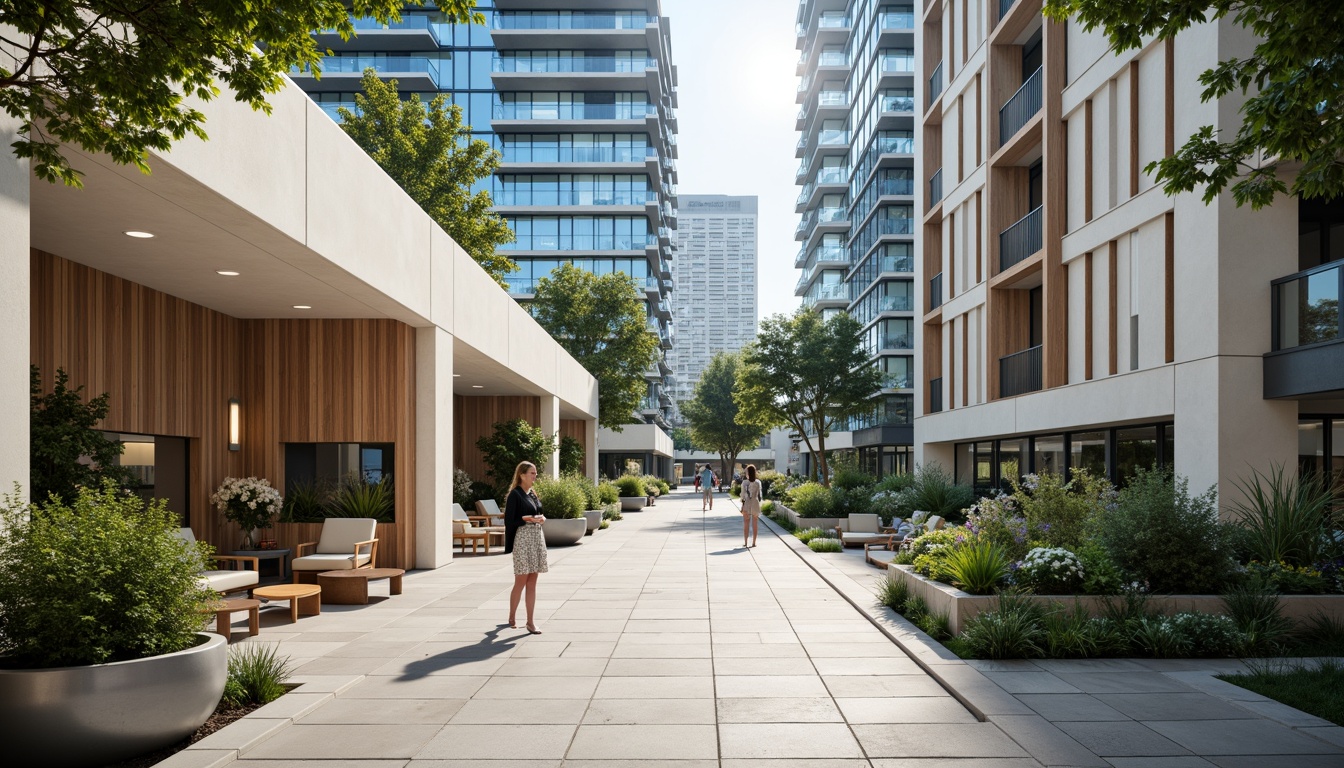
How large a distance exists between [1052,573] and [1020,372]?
1409 cm

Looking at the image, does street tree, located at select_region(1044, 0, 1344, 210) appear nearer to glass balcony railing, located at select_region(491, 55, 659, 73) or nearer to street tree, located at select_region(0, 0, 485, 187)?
street tree, located at select_region(0, 0, 485, 187)

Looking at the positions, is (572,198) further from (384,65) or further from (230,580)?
(230,580)

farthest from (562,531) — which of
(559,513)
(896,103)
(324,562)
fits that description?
(896,103)

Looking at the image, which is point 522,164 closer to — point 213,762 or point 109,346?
point 109,346

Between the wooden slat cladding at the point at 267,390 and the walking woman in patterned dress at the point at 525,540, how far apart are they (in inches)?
206

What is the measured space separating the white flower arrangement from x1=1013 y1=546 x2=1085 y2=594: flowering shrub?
1011 cm

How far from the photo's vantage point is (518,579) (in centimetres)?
959

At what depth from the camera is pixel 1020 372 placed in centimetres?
2217

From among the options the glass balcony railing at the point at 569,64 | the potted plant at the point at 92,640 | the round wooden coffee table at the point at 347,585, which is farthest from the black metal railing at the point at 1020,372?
the glass balcony railing at the point at 569,64

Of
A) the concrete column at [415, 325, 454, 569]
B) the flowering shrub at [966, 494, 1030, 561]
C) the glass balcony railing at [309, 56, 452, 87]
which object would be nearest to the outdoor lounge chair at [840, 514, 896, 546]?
the flowering shrub at [966, 494, 1030, 561]

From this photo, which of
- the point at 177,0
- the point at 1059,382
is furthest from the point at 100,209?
the point at 1059,382

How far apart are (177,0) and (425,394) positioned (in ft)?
31.8

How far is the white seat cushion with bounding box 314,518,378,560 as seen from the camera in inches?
499

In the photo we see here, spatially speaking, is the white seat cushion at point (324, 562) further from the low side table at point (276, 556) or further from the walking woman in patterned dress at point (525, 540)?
the walking woman in patterned dress at point (525, 540)
